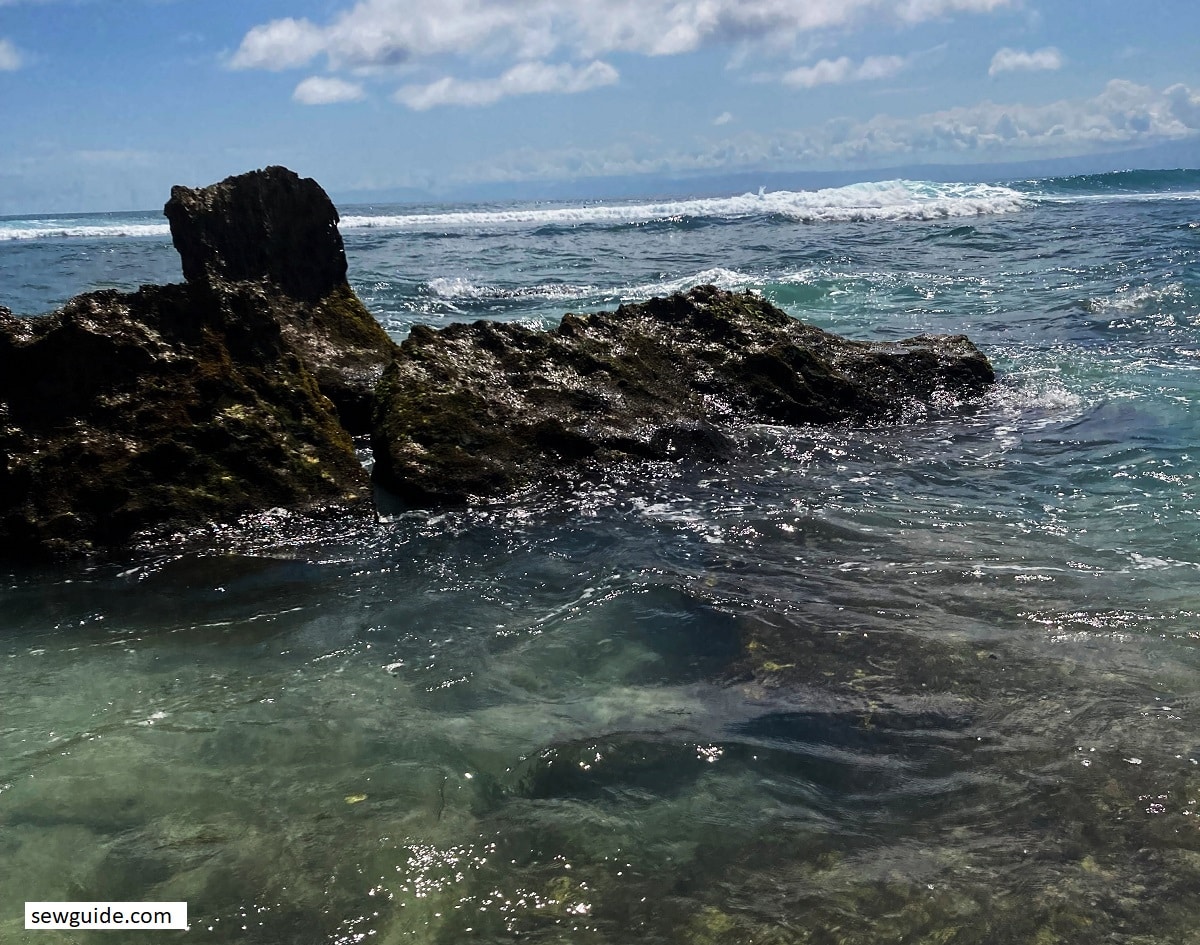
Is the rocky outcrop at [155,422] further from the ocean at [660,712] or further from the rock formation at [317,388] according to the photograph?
the ocean at [660,712]

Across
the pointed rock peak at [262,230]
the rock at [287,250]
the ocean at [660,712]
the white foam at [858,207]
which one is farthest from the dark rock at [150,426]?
the white foam at [858,207]

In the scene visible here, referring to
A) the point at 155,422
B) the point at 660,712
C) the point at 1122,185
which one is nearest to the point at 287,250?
the point at 155,422

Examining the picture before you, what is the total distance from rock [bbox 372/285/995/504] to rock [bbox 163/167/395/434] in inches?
55.3

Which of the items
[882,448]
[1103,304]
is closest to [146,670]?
[882,448]

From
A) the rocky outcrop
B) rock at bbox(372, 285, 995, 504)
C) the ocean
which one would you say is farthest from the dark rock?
rock at bbox(372, 285, 995, 504)

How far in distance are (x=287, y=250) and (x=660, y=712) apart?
7.02 metres

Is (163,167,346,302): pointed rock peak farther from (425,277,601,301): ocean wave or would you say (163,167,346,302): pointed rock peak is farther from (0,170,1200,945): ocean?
(425,277,601,301): ocean wave

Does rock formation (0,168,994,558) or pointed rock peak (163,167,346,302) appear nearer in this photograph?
rock formation (0,168,994,558)

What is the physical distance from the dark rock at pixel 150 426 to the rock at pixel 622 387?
0.62m

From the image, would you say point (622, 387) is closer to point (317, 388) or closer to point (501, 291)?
point (317, 388)

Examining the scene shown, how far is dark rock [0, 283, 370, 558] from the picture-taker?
5.77m

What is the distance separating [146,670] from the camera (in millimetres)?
4340

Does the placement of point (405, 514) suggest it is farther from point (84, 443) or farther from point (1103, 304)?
point (1103, 304)

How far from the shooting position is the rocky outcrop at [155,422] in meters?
5.78
